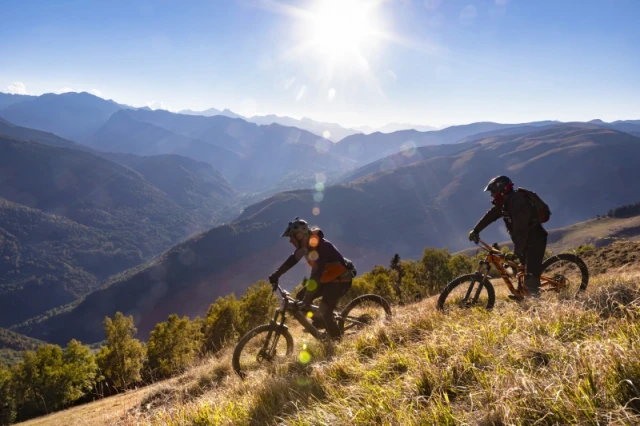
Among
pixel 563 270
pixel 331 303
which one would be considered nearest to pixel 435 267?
pixel 563 270

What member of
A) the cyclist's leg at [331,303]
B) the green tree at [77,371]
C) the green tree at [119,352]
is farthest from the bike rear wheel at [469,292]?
the green tree at [119,352]

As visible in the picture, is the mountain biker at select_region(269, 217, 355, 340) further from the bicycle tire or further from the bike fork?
the bicycle tire

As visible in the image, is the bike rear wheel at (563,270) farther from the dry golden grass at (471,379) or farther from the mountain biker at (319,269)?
the mountain biker at (319,269)

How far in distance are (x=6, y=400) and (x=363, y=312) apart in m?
48.8

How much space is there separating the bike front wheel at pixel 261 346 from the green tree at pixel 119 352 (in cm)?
4028

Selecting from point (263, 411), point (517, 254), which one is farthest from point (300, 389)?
point (517, 254)

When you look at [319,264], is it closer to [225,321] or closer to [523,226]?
[523,226]

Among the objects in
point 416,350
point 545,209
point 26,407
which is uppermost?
point 545,209

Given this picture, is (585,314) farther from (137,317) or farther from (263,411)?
(137,317)

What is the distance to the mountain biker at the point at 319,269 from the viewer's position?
687cm

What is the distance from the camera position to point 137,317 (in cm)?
19062

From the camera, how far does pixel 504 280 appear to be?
24.6 feet

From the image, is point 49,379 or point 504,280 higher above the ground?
point 504,280

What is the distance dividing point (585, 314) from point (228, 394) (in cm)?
456
